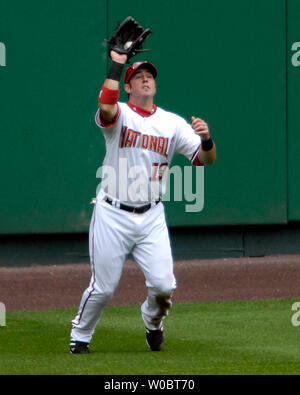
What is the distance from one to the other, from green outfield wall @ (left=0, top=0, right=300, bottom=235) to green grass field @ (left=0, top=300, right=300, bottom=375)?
3.45 ft

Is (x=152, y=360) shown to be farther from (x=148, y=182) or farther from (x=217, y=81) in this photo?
(x=217, y=81)

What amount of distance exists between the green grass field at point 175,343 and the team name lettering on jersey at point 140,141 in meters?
1.44

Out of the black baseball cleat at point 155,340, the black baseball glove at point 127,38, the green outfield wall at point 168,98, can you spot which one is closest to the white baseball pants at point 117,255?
the black baseball cleat at point 155,340

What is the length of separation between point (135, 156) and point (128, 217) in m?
0.43

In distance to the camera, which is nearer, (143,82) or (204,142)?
(204,142)

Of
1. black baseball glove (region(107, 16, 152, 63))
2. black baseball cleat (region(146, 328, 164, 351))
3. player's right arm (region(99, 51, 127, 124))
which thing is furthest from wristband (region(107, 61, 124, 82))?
black baseball cleat (region(146, 328, 164, 351))

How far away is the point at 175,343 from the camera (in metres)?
9.48

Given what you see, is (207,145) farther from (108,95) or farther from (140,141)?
(108,95)

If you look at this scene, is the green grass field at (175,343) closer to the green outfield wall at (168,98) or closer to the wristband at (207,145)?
the green outfield wall at (168,98)

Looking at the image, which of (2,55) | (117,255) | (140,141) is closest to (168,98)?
(2,55)

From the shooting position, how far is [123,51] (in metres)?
8.62

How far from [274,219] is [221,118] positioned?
42.8 inches
